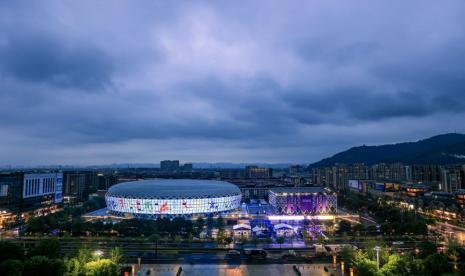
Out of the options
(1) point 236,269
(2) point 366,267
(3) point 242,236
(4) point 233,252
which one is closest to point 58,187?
(3) point 242,236

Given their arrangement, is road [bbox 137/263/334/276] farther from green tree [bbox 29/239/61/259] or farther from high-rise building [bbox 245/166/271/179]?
high-rise building [bbox 245/166/271/179]

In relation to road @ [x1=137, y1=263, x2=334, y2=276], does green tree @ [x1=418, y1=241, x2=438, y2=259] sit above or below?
above

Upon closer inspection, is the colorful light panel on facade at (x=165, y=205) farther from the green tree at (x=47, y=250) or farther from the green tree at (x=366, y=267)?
the green tree at (x=366, y=267)

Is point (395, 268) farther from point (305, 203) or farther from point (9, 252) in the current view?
point (305, 203)

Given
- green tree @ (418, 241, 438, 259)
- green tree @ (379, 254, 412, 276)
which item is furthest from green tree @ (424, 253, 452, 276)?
green tree @ (418, 241, 438, 259)

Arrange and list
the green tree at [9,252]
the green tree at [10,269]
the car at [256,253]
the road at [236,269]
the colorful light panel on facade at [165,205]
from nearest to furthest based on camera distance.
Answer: the green tree at [10,269] < the green tree at [9,252] < the road at [236,269] < the car at [256,253] < the colorful light panel on facade at [165,205]

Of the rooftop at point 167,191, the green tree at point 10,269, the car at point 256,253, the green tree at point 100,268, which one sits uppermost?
the rooftop at point 167,191

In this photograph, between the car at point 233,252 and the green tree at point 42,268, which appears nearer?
the green tree at point 42,268

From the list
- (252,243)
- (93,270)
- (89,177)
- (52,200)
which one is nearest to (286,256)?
(252,243)

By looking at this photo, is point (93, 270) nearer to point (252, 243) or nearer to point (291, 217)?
point (252, 243)

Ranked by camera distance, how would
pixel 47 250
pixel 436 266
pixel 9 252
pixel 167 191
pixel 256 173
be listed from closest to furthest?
pixel 436 266
pixel 9 252
pixel 47 250
pixel 167 191
pixel 256 173

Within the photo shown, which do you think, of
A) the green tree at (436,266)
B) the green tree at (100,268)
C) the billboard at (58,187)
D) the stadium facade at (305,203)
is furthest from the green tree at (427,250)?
the billboard at (58,187)

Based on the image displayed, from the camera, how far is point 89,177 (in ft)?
366

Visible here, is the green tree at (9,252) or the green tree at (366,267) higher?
the green tree at (9,252)
